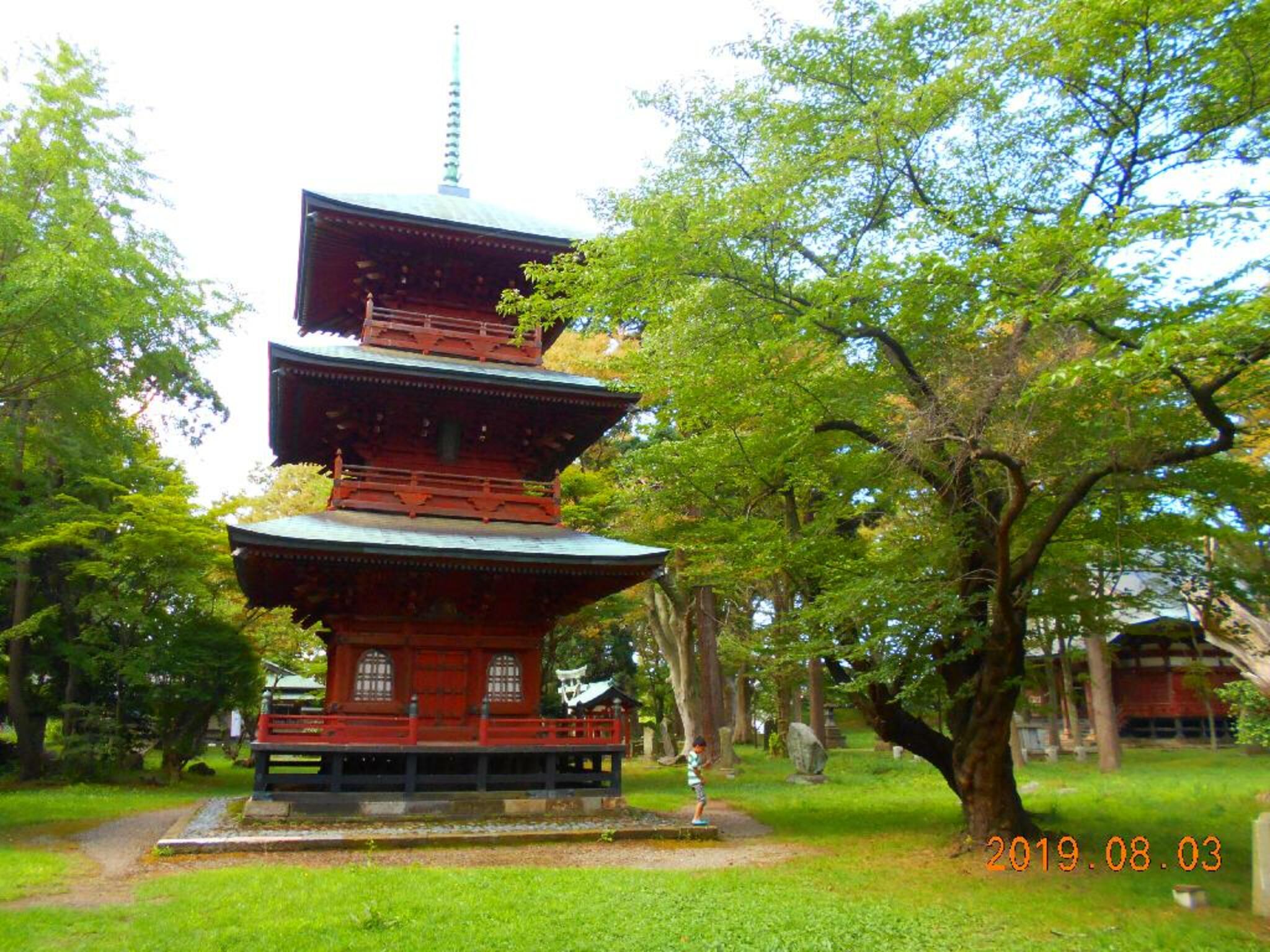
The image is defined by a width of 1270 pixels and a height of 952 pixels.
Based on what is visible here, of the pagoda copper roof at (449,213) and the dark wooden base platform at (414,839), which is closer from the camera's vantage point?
the dark wooden base platform at (414,839)

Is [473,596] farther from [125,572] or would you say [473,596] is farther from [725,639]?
[725,639]

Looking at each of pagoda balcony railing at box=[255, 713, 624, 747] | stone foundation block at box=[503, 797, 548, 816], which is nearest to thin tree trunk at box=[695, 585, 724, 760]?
pagoda balcony railing at box=[255, 713, 624, 747]

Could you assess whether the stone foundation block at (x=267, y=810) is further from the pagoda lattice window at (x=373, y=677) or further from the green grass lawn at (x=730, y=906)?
the green grass lawn at (x=730, y=906)

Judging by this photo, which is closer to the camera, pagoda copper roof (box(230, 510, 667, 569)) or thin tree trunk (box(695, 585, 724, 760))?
pagoda copper roof (box(230, 510, 667, 569))

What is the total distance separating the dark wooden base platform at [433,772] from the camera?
1442 cm

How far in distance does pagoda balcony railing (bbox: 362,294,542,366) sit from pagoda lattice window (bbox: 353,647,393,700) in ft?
19.1

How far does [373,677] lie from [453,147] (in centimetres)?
1369

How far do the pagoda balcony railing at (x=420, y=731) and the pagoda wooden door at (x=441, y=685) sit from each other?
0.68 feet

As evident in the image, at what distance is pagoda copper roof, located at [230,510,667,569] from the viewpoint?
13.7 m

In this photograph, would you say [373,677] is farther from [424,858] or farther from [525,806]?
[424,858]

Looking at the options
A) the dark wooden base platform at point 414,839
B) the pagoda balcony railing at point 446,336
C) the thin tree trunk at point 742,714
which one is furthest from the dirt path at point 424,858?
the thin tree trunk at point 742,714

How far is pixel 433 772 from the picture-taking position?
52.2 feet

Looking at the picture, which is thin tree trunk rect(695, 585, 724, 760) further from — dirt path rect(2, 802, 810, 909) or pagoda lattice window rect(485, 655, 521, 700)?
dirt path rect(2, 802, 810, 909)

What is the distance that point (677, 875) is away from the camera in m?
11.0
